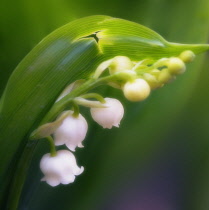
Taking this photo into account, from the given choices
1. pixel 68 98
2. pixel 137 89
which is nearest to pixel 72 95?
pixel 68 98

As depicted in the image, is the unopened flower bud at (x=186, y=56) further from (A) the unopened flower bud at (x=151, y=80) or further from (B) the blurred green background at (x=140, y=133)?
(B) the blurred green background at (x=140, y=133)

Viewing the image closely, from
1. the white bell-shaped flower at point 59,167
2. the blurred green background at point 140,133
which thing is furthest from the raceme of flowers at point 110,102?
the blurred green background at point 140,133

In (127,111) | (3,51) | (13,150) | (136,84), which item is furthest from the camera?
(127,111)

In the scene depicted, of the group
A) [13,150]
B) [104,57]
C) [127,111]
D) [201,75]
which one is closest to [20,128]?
[13,150]

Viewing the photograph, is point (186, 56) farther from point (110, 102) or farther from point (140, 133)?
→ point (140, 133)

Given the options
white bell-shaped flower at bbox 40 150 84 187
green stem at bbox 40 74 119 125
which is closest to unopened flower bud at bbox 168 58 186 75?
green stem at bbox 40 74 119 125

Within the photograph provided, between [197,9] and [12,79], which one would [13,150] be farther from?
[197,9]
